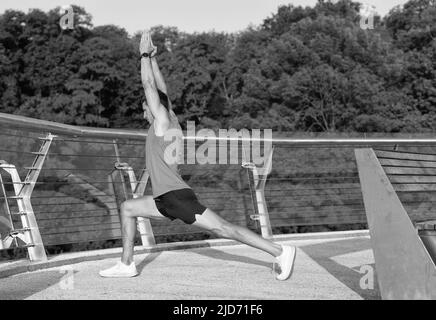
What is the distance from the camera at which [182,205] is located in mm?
5594

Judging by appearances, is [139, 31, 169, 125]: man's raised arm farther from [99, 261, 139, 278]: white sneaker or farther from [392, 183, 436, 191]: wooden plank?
[392, 183, 436, 191]: wooden plank

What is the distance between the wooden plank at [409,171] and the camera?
4.87 m

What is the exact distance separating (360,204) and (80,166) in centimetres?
389

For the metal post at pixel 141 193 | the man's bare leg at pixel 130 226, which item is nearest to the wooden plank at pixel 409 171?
the man's bare leg at pixel 130 226

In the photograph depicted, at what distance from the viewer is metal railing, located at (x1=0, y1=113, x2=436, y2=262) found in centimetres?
673

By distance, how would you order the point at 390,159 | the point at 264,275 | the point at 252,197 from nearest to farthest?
the point at 390,159 → the point at 264,275 → the point at 252,197

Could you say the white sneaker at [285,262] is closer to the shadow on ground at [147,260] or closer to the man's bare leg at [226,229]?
the man's bare leg at [226,229]

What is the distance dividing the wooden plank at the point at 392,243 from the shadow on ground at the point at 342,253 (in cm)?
63

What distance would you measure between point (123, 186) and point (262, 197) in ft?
5.86

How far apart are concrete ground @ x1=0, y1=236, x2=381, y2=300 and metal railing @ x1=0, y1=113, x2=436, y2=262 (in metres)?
0.54

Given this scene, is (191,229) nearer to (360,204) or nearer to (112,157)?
(112,157)

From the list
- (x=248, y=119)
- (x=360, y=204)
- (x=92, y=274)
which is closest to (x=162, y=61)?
(x=248, y=119)

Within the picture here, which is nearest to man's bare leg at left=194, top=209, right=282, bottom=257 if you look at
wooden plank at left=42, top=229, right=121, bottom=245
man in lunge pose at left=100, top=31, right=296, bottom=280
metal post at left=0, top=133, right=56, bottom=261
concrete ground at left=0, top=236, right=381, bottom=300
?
man in lunge pose at left=100, top=31, right=296, bottom=280

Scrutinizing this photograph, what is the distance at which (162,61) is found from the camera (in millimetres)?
52781
